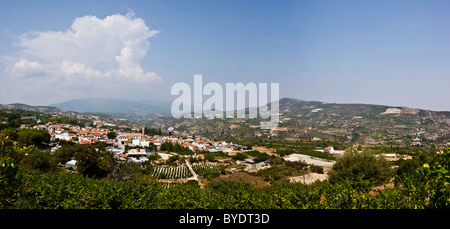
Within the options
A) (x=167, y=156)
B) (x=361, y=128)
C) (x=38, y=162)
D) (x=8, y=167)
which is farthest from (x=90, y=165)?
(x=361, y=128)

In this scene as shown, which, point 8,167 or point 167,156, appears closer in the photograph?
point 8,167

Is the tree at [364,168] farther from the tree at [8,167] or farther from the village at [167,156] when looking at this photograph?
the village at [167,156]

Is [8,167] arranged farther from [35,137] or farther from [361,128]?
[361,128]

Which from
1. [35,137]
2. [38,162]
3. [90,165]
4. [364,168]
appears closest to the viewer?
[364,168]

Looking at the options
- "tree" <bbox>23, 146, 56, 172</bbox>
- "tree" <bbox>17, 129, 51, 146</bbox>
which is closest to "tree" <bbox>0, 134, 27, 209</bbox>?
"tree" <bbox>23, 146, 56, 172</bbox>

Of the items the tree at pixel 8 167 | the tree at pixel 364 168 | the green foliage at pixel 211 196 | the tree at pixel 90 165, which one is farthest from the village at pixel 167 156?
the tree at pixel 8 167
